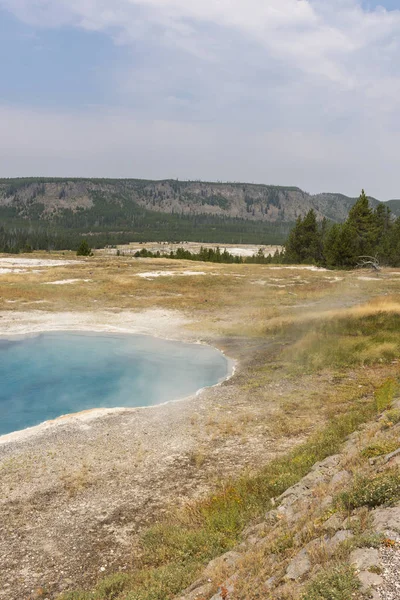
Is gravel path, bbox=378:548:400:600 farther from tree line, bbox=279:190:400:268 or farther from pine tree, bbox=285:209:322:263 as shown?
pine tree, bbox=285:209:322:263

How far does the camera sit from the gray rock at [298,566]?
6.04 meters

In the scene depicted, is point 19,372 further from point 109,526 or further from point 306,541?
point 306,541

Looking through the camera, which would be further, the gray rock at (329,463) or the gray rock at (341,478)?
the gray rock at (329,463)

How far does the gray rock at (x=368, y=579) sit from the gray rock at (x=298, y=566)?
97 centimetres

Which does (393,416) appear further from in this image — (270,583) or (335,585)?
(335,585)

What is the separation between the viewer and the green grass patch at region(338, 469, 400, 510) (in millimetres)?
7145

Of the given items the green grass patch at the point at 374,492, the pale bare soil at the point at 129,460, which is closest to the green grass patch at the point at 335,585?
the green grass patch at the point at 374,492

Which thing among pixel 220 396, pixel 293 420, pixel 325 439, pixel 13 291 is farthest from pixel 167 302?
pixel 325 439

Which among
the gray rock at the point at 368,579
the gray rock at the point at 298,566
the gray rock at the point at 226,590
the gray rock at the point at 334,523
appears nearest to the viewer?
the gray rock at the point at 368,579

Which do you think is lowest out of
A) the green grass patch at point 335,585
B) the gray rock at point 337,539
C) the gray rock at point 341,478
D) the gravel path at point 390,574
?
the gray rock at point 341,478

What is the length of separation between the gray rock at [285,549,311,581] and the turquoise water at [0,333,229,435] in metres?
14.2

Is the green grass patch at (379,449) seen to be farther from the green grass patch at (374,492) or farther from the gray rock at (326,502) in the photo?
the gray rock at (326,502)

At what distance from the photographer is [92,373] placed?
83.1 ft

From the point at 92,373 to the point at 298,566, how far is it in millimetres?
20681
